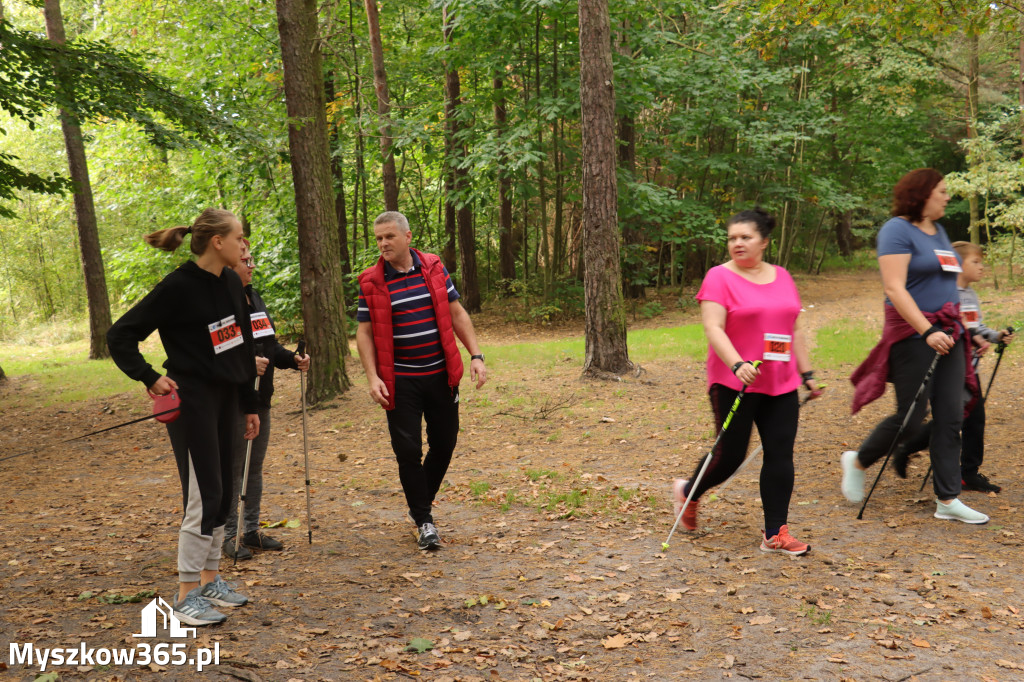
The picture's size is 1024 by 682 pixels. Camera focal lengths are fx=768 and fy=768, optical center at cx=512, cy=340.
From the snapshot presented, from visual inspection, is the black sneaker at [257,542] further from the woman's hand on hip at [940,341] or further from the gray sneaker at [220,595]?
the woman's hand on hip at [940,341]

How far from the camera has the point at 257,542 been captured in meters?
5.16

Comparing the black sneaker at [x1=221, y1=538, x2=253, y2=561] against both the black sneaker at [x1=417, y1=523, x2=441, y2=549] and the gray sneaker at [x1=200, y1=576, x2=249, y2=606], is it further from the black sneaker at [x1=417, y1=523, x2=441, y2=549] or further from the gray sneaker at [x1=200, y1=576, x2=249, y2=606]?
the black sneaker at [x1=417, y1=523, x2=441, y2=549]

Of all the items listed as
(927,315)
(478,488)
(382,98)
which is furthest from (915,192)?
(382,98)

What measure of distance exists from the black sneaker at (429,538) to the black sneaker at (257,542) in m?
0.98

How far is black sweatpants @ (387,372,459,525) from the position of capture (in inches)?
194

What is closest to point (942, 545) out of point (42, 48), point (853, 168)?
point (42, 48)

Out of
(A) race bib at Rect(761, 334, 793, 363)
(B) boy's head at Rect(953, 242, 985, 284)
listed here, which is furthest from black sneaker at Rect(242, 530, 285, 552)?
(B) boy's head at Rect(953, 242, 985, 284)

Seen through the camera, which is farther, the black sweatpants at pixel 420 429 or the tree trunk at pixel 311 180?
the tree trunk at pixel 311 180

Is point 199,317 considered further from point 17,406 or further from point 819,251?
point 819,251

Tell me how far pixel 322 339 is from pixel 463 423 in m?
2.37

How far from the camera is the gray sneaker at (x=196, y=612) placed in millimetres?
3789

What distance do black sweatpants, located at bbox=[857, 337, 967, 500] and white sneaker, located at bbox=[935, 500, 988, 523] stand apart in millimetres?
59

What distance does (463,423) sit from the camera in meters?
9.76

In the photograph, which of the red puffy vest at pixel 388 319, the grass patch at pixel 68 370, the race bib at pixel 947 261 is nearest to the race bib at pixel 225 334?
the red puffy vest at pixel 388 319
